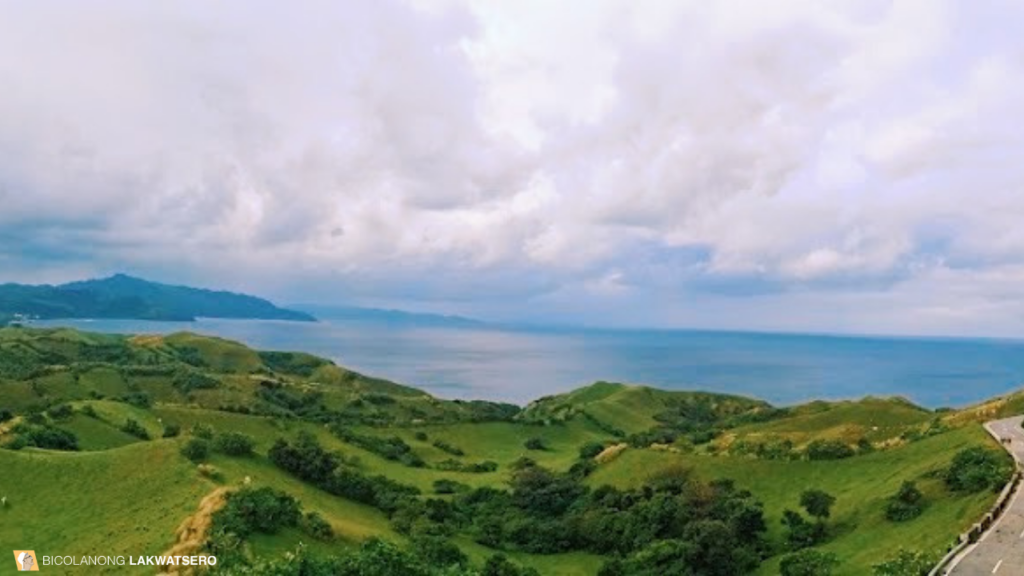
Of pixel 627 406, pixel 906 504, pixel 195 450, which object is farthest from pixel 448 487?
pixel 627 406

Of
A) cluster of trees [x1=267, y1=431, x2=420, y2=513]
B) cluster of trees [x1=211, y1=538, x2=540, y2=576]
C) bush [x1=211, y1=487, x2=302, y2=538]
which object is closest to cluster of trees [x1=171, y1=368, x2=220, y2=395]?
cluster of trees [x1=267, y1=431, x2=420, y2=513]

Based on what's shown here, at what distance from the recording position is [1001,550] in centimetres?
3825

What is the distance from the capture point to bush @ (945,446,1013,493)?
159 ft

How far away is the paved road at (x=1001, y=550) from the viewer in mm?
35562

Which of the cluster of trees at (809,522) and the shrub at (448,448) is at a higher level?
the cluster of trees at (809,522)

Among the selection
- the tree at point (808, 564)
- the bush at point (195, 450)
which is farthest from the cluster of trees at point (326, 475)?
the tree at point (808, 564)

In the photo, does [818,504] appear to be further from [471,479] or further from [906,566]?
[471,479]

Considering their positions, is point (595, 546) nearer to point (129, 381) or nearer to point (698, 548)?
point (698, 548)

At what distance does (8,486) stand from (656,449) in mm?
54731

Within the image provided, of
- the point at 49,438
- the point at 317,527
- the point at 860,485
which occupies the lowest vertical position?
the point at 317,527

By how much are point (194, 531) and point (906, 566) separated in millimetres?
35021

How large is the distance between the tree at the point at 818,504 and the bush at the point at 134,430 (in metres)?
64.9

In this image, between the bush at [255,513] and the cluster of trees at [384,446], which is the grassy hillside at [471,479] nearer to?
the cluster of trees at [384,446]

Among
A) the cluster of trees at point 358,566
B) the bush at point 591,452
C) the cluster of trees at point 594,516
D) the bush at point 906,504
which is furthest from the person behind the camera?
the bush at point 591,452
